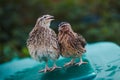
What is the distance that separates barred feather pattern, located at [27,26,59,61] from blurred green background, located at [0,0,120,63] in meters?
2.78

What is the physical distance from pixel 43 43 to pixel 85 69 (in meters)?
0.28

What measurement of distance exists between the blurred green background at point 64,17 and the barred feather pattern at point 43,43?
278 centimetres

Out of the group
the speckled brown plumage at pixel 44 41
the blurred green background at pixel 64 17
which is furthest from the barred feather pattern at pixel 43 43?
the blurred green background at pixel 64 17

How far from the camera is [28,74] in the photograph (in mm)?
2623

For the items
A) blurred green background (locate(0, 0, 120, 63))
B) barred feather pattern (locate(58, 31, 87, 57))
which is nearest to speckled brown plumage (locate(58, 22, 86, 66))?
barred feather pattern (locate(58, 31, 87, 57))

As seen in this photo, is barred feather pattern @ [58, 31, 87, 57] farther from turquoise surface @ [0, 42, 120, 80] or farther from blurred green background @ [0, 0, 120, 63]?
blurred green background @ [0, 0, 120, 63]

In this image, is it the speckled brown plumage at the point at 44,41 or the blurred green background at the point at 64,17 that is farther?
the blurred green background at the point at 64,17

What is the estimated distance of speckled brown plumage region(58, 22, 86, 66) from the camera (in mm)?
2363

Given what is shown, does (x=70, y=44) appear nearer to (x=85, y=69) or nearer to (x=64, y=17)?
(x=85, y=69)

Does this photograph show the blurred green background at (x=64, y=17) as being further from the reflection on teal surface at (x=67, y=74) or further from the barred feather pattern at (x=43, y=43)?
the barred feather pattern at (x=43, y=43)

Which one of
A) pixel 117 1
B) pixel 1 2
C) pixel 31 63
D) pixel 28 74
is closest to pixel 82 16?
pixel 117 1

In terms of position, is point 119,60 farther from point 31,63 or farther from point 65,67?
point 31,63

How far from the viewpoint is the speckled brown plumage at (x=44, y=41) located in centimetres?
237

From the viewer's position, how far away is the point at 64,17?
18.8 ft
